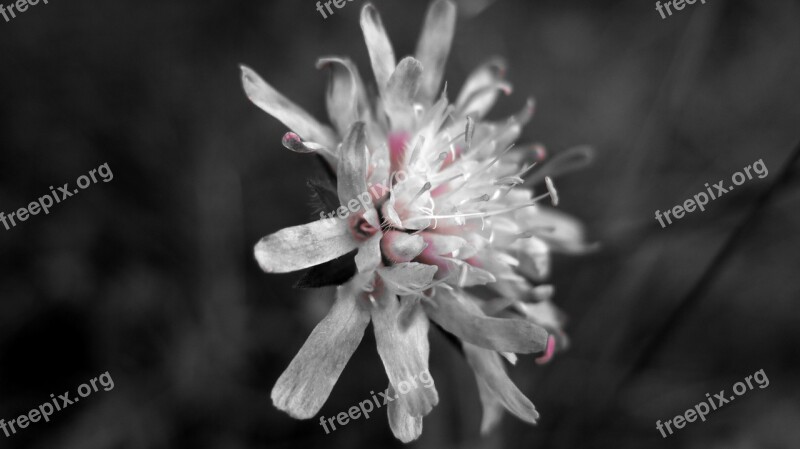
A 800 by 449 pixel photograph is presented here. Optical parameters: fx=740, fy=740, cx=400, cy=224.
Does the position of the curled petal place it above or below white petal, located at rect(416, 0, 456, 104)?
below

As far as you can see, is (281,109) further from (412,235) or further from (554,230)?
(554,230)

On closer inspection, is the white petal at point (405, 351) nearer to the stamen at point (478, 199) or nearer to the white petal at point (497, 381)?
the white petal at point (497, 381)

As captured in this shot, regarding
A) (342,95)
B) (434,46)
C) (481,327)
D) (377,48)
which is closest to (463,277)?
(481,327)

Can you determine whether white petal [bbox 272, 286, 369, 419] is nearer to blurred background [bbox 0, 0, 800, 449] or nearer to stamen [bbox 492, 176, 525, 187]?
stamen [bbox 492, 176, 525, 187]

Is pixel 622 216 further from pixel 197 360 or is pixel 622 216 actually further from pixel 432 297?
pixel 197 360

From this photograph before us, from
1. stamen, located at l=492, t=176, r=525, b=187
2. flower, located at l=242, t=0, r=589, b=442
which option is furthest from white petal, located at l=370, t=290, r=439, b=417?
stamen, located at l=492, t=176, r=525, b=187

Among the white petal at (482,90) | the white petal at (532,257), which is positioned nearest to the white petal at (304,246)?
the white petal at (532,257)
